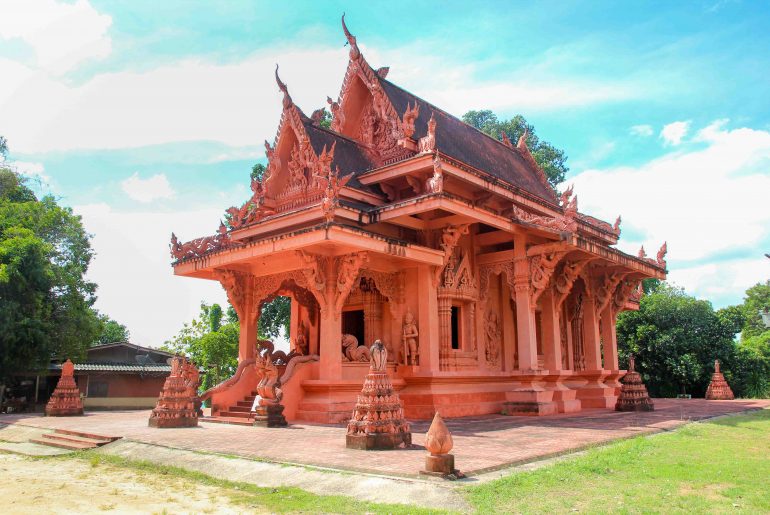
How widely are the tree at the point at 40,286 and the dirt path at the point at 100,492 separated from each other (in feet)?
40.2

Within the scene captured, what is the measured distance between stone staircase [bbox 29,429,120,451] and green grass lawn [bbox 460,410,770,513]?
6.09 m

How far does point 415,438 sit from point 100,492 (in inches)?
173

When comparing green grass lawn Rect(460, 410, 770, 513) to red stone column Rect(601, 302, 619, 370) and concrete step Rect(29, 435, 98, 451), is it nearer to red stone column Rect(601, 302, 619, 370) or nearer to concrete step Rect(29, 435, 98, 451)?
concrete step Rect(29, 435, 98, 451)

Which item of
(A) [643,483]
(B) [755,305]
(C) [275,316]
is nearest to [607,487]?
(A) [643,483]

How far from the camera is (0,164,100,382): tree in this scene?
18.7 meters

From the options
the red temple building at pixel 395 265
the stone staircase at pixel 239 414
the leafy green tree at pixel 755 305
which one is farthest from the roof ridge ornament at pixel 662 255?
the leafy green tree at pixel 755 305

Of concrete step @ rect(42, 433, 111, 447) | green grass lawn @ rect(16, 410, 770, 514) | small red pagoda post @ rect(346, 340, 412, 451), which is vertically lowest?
green grass lawn @ rect(16, 410, 770, 514)

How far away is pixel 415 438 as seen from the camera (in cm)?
928

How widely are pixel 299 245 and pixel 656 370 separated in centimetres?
1837

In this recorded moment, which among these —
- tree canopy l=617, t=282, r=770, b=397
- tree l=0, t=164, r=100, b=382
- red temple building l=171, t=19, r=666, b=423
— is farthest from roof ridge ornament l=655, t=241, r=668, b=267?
tree l=0, t=164, r=100, b=382

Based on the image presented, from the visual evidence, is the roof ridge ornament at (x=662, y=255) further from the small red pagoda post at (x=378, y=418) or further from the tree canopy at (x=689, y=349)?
the small red pagoda post at (x=378, y=418)

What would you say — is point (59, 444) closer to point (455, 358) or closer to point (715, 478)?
point (455, 358)

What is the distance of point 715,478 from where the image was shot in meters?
6.35

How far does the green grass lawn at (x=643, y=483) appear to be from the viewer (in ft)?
17.4
